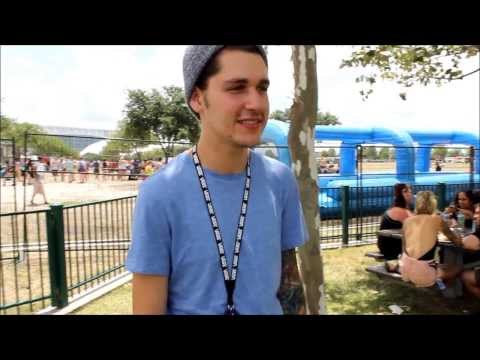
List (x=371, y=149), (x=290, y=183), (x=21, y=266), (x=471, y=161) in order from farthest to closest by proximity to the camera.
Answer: (x=471, y=161), (x=371, y=149), (x=21, y=266), (x=290, y=183)

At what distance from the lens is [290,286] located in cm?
130

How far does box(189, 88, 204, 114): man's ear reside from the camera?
3.54 feet

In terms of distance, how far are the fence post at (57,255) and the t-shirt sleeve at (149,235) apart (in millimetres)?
3185

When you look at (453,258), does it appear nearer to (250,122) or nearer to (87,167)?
(250,122)

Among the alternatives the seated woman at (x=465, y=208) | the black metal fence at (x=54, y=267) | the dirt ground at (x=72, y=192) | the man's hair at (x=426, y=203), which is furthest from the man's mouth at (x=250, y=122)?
the dirt ground at (x=72, y=192)

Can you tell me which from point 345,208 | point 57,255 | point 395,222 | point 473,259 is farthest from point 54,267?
point 345,208

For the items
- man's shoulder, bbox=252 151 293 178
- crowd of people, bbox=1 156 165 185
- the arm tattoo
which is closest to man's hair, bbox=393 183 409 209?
crowd of people, bbox=1 156 165 185

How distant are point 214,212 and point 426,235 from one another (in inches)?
139

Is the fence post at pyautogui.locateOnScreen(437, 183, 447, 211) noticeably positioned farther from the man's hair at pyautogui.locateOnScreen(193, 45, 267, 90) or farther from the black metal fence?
the man's hair at pyautogui.locateOnScreen(193, 45, 267, 90)

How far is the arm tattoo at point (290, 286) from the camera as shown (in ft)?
4.16
